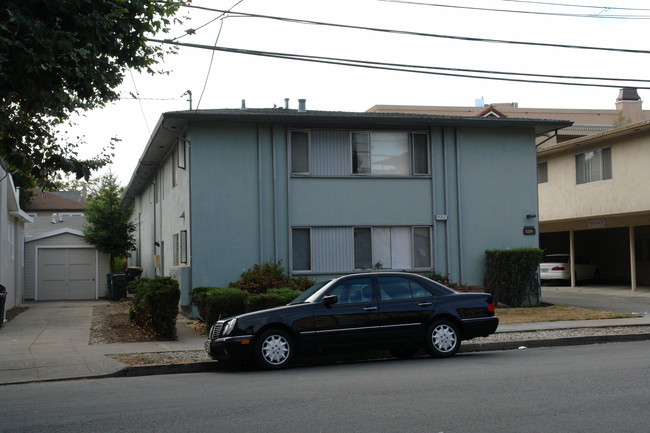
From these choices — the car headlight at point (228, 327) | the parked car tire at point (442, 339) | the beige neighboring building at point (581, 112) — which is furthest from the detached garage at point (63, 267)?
the beige neighboring building at point (581, 112)

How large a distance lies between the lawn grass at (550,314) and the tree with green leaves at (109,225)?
16659mm

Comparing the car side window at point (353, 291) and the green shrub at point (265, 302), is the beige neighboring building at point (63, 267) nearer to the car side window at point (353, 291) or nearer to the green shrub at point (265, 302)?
the green shrub at point (265, 302)

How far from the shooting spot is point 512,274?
2084cm

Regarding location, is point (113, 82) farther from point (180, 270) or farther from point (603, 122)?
point (603, 122)

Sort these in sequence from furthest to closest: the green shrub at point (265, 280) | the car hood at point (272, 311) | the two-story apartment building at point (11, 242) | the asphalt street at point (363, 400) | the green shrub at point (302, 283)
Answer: the two-story apartment building at point (11, 242)
the green shrub at point (302, 283)
the green shrub at point (265, 280)
the car hood at point (272, 311)
the asphalt street at point (363, 400)

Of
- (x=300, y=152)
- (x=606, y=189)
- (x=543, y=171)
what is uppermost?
(x=543, y=171)

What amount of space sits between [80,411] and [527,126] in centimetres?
1683

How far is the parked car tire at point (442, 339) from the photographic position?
39.6 feet

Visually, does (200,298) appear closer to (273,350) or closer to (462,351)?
(273,350)

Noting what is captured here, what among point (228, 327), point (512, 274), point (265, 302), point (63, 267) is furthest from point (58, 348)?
point (63, 267)

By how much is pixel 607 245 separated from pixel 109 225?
2310 cm

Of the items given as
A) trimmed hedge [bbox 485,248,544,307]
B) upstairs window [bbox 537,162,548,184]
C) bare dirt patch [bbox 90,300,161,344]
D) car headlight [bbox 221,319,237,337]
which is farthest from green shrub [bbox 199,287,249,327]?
upstairs window [bbox 537,162,548,184]

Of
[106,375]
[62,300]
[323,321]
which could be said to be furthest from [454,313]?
[62,300]

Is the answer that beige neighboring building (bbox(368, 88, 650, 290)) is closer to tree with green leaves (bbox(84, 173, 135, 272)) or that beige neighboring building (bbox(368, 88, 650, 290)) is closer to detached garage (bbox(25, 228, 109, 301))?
tree with green leaves (bbox(84, 173, 135, 272))
